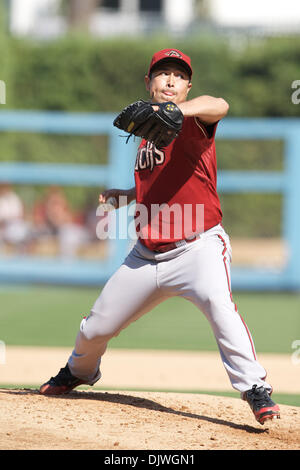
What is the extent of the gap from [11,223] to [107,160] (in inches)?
85.6

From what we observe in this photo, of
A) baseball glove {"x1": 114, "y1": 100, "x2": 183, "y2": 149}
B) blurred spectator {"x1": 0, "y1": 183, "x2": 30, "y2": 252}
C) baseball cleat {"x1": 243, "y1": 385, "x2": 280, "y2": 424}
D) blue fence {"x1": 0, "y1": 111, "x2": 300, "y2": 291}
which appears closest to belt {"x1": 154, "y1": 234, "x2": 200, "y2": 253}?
baseball glove {"x1": 114, "y1": 100, "x2": 183, "y2": 149}

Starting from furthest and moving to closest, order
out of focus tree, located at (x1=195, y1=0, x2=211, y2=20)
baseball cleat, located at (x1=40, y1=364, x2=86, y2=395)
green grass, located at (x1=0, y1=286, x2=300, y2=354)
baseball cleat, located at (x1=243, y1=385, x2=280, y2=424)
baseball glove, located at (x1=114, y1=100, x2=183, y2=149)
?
out of focus tree, located at (x1=195, y1=0, x2=211, y2=20), green grass, located at (x1=0, y1=286, x2=300, y2=354), baseball cleat, located at (x1=40, y1=364, x2=86, y2=395), baseball cleat, located at (x1=243, y1=385, x2=280, y2=424), baseball glove, located at (x1=114, y1=100, x2=183, y2=149)

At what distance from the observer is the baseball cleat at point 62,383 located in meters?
4.62

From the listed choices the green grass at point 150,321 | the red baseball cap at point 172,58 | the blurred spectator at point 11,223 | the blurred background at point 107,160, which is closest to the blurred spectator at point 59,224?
the blurred background at point 107,160

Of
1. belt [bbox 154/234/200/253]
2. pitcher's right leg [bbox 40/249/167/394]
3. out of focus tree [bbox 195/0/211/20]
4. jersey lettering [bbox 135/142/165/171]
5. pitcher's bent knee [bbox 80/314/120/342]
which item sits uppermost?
out of focus tree [bbox 195/0/211/20]

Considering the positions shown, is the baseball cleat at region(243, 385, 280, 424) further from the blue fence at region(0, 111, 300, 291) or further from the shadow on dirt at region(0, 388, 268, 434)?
the blue fence at region(0, 111, 300, 291)

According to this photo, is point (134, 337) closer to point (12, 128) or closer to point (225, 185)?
point (225, 185)

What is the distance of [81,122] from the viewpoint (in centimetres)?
A: 1292

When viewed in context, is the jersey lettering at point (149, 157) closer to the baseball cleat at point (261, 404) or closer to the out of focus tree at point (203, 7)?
the baseball cleat at point (261, 404)

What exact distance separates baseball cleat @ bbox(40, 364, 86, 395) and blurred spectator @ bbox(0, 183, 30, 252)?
8.48 meters

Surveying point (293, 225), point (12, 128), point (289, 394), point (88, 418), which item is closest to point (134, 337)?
point (289, 394)

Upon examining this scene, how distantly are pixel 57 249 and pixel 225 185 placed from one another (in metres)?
2.87

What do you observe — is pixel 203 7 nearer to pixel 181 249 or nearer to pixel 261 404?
pixel 181 249

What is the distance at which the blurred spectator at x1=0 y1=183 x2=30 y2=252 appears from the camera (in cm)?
1305
